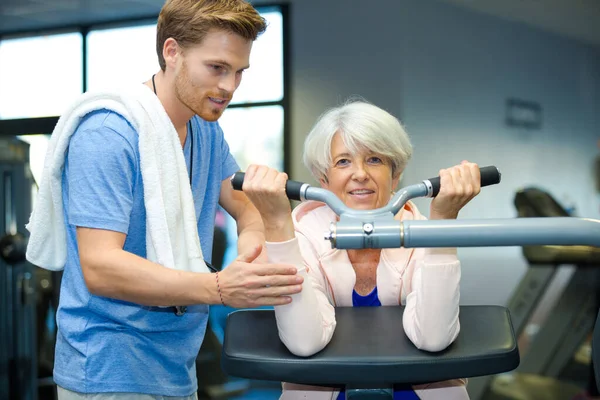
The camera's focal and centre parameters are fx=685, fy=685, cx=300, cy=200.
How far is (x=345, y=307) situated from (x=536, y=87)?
77.0 inches

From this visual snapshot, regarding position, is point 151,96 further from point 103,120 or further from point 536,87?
point 536,87

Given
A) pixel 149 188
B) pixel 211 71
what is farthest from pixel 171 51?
pixel 149 188

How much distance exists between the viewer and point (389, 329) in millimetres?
1299

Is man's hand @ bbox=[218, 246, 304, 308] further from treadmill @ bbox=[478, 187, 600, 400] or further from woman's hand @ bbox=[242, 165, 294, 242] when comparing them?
treadmill @ bbox=[478, 187, 600, 400]

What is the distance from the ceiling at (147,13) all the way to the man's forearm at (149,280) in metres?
2.20

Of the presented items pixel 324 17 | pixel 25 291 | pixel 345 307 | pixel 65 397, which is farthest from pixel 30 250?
pixel 324 17

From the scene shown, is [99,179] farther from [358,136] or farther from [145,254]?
[358,136]

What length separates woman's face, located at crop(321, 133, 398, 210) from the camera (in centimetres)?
156

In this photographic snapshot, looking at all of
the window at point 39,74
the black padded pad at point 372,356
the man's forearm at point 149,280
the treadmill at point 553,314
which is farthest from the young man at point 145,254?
the window at point 39,74

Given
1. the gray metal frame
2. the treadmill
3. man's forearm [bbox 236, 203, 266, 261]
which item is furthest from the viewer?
the treadmill

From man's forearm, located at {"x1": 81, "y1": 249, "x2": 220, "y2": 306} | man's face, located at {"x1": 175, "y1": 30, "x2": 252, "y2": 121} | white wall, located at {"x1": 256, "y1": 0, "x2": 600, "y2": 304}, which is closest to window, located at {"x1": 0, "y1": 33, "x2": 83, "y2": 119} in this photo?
white wall, located at {"x1": 256, "y1": 0, "x2": 600, "y2": 304}

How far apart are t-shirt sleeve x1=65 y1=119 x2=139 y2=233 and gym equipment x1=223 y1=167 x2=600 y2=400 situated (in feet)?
0.79

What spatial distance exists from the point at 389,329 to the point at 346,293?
0.73ft

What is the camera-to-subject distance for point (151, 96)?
141cm
